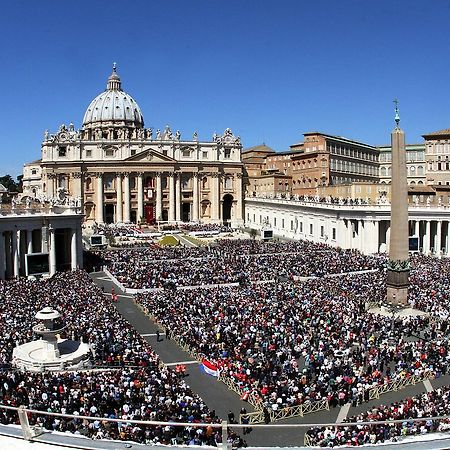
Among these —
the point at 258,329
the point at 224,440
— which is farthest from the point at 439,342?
the point at 224,440

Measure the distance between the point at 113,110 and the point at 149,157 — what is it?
3488cm

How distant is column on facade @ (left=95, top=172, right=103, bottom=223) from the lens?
9875 cm

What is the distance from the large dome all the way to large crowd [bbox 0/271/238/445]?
104 metres

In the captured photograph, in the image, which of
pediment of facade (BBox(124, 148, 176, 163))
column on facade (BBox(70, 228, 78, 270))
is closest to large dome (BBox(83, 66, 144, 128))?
pediment of facade (BBox(124, 148, 176, 163))

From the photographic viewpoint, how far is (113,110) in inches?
5098

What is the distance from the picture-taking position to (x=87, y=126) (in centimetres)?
13212

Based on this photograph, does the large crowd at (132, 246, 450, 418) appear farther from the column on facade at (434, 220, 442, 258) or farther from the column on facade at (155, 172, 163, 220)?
the column on facade at (155, 172, 163, 220)

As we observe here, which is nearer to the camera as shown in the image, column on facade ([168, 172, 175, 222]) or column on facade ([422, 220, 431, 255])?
column on facade ([422, 220, 431, 255])

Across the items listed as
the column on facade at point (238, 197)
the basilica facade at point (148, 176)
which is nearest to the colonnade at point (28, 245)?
the basilica facade at point (148, 176)

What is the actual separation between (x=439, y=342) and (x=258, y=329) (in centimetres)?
817

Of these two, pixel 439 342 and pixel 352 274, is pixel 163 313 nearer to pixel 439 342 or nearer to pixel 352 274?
pixel 439 342

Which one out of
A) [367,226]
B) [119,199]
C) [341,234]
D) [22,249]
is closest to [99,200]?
[119,199]

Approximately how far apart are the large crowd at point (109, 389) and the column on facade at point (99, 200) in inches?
2770

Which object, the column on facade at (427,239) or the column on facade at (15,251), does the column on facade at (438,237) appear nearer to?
the column on facade at (427,239)
